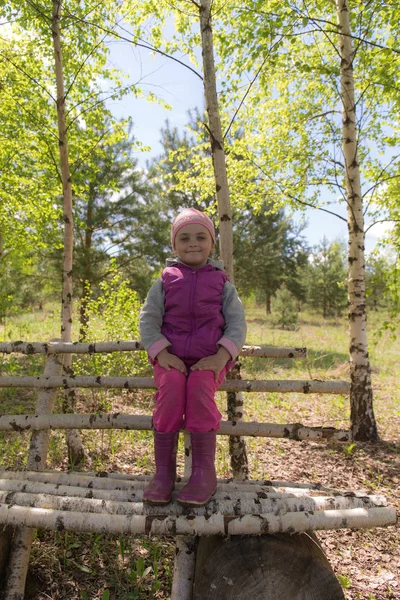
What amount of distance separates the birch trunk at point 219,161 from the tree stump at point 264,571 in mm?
1560

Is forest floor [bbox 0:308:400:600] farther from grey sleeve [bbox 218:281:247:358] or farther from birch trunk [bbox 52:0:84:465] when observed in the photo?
grey sleeve [bbox 218:281:247:358]

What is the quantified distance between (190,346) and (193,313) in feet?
0.66

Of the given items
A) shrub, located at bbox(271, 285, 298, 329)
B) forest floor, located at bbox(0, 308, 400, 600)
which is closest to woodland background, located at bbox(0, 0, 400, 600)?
forest floor, located at bbox(0, 308, 400, 600)

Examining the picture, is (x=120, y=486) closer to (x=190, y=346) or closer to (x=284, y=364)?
(x=190, y=346)

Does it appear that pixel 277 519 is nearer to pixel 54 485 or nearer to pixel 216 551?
pixel 216 551

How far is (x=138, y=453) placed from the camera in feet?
14.7

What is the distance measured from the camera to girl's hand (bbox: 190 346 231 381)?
2.10 m

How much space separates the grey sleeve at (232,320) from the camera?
87.3 inches

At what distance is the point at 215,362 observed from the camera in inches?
83.8

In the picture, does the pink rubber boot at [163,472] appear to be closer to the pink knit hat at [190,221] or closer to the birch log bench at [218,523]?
the birch log bench at [218,523]

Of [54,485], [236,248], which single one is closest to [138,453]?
[54,485]

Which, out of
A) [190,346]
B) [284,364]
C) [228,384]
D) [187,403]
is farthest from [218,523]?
[284,364]

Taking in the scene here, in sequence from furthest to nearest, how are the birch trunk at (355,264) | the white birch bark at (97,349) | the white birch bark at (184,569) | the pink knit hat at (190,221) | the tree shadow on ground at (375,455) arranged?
the birch trunk at (355,264) < the tree shadow on ground at (375,455) < the white birch bark at (97,349) < the pink knit hat at (190,221) < the white birch bark at (184,569)

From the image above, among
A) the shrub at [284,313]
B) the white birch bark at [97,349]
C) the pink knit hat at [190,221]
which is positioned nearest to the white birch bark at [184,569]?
the white birch bark at [97,349]
